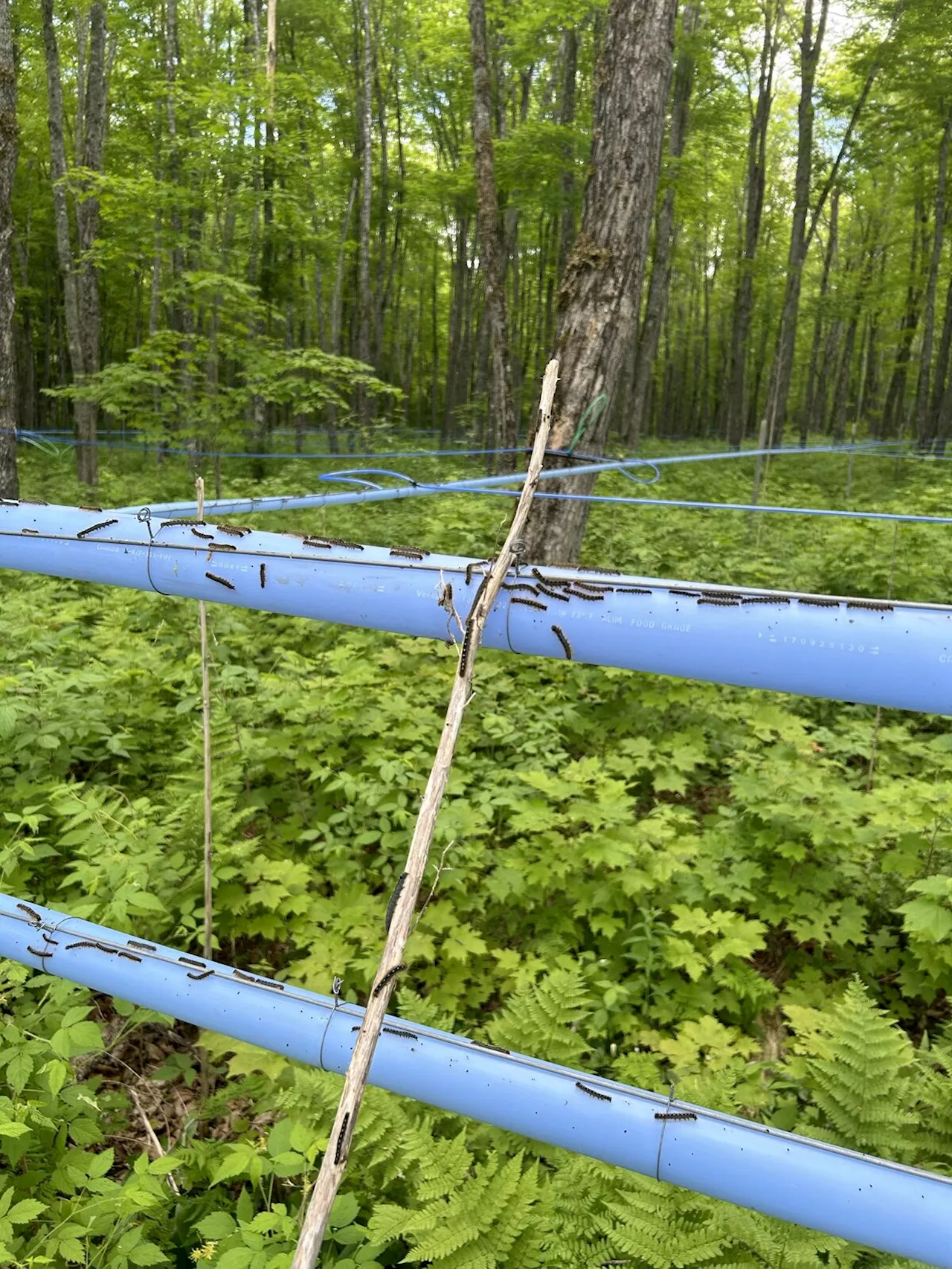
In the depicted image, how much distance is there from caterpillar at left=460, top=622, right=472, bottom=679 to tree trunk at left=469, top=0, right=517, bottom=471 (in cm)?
836

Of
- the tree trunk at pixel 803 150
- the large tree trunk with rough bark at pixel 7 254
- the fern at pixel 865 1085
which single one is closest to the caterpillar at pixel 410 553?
the fern at pixel 865 1085

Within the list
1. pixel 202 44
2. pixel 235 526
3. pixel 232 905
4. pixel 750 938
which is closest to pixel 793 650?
pixel 235 526

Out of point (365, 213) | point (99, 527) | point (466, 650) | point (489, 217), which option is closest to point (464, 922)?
point (99, 527)

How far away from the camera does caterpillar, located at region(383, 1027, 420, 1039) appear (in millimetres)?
1704

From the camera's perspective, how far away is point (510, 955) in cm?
304

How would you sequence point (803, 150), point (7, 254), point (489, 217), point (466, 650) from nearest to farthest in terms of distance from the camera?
point (466, 650) → point (7, 254) → point (489, 217) → point (803, 150)

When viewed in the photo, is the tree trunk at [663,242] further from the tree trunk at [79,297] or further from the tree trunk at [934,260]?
the tree trunk at [79,297]

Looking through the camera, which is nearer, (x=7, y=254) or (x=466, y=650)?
(x=466, y=650)

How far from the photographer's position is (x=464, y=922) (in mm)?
3330

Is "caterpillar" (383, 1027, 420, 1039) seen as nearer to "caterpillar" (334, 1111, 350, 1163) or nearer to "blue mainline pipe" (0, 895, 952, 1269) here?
"blue mainline pipe" (0, 895, 952, 1269)

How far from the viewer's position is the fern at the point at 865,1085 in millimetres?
2242

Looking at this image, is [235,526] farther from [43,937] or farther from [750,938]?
[750,938]

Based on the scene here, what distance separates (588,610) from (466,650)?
0.52 meters

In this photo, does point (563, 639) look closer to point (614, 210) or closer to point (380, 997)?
point (380, 997)
